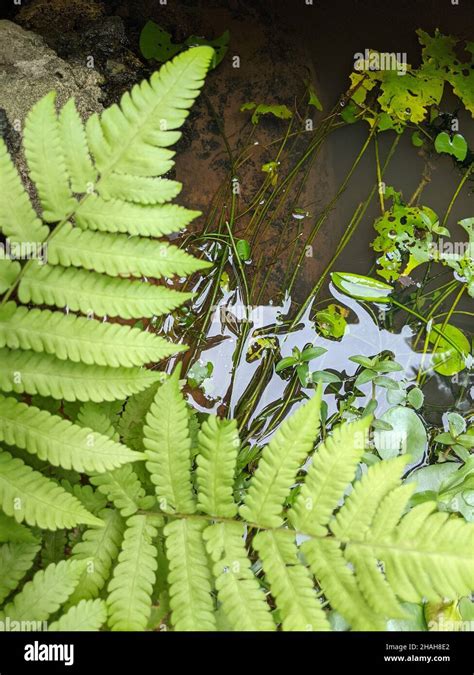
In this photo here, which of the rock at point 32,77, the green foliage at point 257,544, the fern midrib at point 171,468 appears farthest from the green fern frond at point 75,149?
the rock at point 32,77

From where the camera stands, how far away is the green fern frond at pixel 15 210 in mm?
1602

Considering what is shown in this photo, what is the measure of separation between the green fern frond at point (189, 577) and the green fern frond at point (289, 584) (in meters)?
0.18

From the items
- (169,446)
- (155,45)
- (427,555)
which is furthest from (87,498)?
(155,45)

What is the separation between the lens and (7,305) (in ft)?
5.32

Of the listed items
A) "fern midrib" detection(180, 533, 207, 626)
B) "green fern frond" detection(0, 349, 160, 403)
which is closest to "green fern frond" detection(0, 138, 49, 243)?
"green fern frond" detection(0, 349, 160, 403)

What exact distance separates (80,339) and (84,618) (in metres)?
0.79

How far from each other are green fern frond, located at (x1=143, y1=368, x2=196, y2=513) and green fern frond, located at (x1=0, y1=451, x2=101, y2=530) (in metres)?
0.23

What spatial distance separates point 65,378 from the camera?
5.32ft

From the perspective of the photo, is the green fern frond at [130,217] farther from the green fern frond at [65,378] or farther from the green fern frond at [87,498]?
the green fern frond at [87,498]

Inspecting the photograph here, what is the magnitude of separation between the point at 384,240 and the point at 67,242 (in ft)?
5.09

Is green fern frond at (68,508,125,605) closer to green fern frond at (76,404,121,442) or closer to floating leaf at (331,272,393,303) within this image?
green fern frond at (76,404,121,442)

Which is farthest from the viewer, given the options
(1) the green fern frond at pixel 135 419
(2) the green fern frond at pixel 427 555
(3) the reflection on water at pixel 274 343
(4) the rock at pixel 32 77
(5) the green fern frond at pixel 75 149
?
(3) the reflection on water at pixel 274 343

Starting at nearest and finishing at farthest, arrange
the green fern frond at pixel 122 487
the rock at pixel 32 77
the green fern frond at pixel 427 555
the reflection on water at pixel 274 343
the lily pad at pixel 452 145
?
the green fern frond at pixel 427 555 < the green fern frond at pixel 122 487 < the rock at pixel 32 77 < the reflection on water at pixel 274 343 < the lily pad at pixel 452 145

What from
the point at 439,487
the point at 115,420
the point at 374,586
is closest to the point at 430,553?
the point at 374,586
